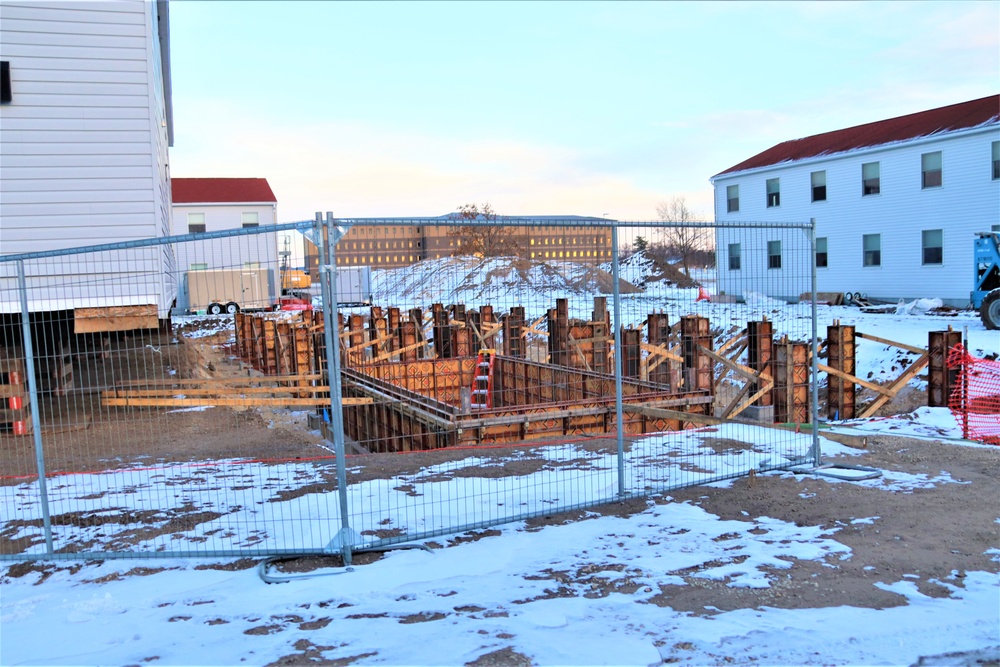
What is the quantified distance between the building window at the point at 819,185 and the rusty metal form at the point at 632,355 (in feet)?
68.1

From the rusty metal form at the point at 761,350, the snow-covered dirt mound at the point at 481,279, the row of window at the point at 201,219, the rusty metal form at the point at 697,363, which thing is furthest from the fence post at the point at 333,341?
the row of window at the point at 201,219

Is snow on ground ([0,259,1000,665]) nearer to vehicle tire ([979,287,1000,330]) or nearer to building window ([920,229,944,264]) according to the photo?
vehicle tire ([979,287,1000,330])

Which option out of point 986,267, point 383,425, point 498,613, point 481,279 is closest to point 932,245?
point 986,267

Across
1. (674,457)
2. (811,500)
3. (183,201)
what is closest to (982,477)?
(811,500)

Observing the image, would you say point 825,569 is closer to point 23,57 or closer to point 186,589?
point 186,589

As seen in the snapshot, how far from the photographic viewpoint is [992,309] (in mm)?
18922

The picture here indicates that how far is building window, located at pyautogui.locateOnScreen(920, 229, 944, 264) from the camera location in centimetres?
2702

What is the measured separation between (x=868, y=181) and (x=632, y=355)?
66.9 ft

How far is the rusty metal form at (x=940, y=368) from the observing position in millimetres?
12672

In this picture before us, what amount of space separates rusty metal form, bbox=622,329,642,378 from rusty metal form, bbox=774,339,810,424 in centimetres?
268

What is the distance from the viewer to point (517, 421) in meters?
11.0

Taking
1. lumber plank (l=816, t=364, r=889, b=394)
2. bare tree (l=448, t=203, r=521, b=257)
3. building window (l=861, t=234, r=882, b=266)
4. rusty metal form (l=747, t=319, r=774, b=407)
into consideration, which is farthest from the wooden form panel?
building window (l=861, t=234, r=882, b=266)

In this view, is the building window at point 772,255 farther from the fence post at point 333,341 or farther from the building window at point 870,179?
the building window at point 870,179

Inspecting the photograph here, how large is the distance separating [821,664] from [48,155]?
42.1 ft
